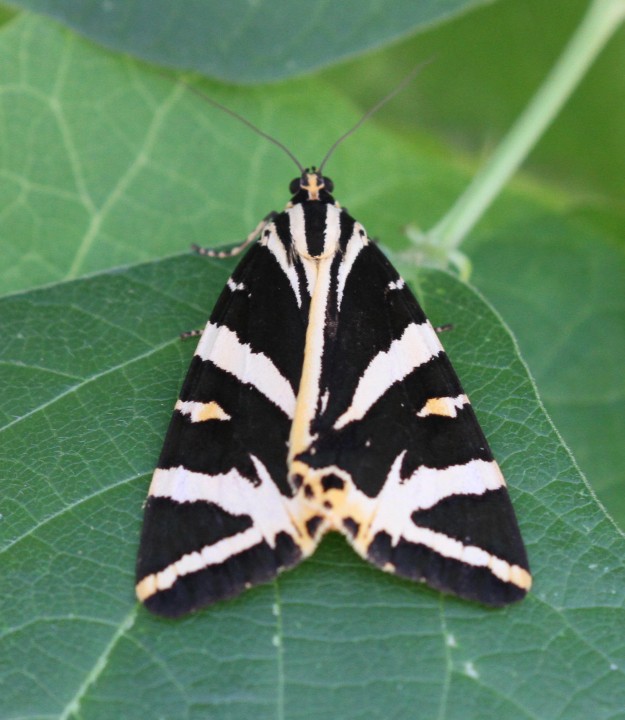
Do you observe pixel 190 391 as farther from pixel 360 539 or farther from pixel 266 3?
pixel 266 3

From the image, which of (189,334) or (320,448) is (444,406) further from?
(189,334)

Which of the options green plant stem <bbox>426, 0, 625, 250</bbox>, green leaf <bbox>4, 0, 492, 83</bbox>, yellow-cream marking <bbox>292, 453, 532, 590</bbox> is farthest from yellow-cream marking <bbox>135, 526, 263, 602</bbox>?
green leaf <bbox>4, 0, 492, 83</bbox>

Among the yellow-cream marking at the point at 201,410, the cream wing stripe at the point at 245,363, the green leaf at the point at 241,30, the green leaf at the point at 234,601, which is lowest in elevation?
the green leaf at the point at 234,601

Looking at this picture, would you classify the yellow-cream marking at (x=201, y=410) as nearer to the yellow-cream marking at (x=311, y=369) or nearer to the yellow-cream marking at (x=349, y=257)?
the yellow-cream marking at (x=311, y=369)

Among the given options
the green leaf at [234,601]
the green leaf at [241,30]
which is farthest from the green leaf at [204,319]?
the green leaf at [241,30]

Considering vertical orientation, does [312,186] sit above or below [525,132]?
below

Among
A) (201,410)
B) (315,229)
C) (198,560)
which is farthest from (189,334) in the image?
(198,560)
